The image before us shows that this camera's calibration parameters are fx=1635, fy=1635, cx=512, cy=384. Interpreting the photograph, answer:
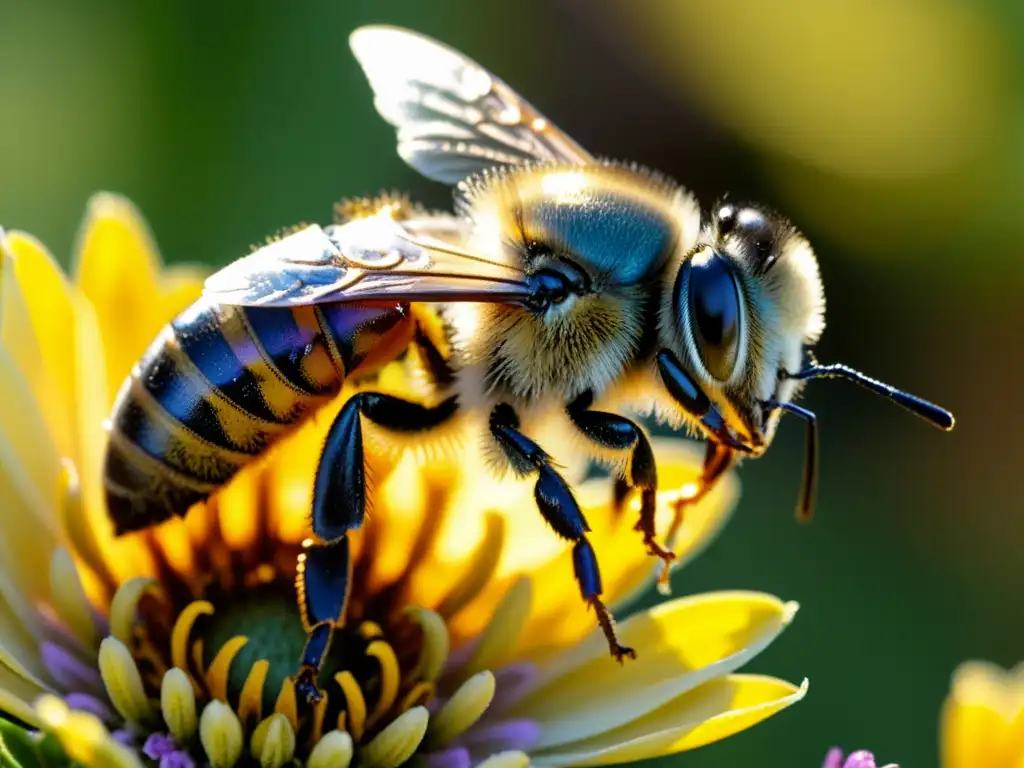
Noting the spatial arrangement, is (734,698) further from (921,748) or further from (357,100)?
(357,100)

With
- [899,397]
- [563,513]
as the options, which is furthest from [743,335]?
[563,513]

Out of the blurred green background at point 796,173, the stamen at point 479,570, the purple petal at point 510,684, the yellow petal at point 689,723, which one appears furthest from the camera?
the blurred green background at point 796,173

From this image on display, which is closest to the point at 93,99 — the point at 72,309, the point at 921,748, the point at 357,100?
the point at 357,100

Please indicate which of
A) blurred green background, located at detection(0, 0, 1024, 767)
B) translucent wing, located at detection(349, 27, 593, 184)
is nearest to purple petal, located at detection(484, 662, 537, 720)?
translucent wing, located at detection(349, 27, 593, 184)

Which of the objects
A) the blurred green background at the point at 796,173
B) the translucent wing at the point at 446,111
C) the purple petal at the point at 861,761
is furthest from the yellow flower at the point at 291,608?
the blurred green background at the point at 796,173

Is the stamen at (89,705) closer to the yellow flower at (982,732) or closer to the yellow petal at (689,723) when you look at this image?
the yellow petal at (689,723)

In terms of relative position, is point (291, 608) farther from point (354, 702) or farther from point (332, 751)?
point (332, 751)

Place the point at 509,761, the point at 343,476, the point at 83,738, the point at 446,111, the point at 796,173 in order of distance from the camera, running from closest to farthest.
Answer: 1. the point at 83,738
2. the point at 509,761
3. the point at 343,476
4. the point at 446,111
5. the point at 796,173
